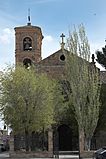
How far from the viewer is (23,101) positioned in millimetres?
46219

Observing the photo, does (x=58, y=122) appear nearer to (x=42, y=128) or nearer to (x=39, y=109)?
(x=42, y=128)

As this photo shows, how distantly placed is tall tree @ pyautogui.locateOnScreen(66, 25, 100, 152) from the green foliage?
299 cm

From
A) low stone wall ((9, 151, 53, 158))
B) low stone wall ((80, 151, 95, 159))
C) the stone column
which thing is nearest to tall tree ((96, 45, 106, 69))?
the stone column

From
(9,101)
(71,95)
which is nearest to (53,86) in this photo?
(71,95)

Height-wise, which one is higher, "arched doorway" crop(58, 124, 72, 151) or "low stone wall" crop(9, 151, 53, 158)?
"arched doorway" crop(58, 124, 72, 151)

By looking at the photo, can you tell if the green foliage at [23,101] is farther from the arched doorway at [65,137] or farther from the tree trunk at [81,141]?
the arched doorway at [65,137]

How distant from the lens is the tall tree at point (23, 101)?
46469 millimetres

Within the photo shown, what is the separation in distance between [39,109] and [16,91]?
3.03 m

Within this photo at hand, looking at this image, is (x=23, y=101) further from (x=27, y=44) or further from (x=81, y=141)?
(x=27, y=44)

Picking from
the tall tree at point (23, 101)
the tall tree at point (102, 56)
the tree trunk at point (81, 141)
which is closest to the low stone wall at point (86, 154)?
the tree trunk at point (81, 141)

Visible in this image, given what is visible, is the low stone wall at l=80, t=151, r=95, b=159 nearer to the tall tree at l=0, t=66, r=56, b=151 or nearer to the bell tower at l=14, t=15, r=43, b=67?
the tall tree at l=0, t=66, r=56, b=151

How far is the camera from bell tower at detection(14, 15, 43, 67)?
66000 mm

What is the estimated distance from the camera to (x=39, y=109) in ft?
154

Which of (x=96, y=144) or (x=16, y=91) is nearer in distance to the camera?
(x=16, y=91)
